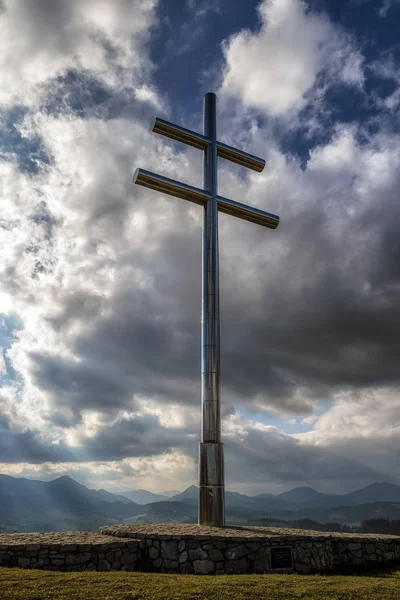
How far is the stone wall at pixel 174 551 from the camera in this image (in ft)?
35.9

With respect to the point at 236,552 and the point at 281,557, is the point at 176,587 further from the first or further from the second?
the point at 281,557

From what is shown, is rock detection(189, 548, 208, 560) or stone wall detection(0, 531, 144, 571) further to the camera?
rock detection(189, 548, 208, 560)

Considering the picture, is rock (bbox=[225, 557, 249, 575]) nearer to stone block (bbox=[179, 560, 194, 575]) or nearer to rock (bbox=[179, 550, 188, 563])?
stone block (bbox=[179, 560, 194, 575])

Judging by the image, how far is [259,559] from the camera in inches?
461

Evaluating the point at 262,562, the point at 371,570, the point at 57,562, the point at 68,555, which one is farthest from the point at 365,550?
the point at 57,562

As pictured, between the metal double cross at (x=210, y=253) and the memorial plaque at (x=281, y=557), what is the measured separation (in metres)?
2.47

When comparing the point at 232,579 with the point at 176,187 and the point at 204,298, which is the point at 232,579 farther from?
the point at 176,187

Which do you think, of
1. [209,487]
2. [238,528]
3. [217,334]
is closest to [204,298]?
[217,334]

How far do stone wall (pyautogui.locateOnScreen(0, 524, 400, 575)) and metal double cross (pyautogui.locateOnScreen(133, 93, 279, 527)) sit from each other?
155cm

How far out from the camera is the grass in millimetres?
8211

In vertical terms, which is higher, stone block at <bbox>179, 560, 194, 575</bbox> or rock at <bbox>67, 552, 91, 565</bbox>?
rock at <bbox>67, 552, 91, 565</bbox>

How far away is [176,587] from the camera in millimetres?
8906

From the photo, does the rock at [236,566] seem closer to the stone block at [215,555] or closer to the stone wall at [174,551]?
the stone wall at [174,551]

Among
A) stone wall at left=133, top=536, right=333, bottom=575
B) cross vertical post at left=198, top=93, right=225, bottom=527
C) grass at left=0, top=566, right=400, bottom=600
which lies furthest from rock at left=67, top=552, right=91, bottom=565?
cross vertical post at left=198, top=93, right=225, bottom=527
